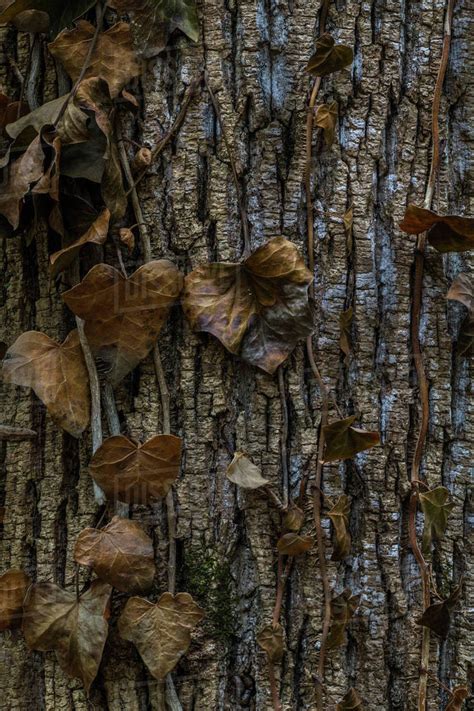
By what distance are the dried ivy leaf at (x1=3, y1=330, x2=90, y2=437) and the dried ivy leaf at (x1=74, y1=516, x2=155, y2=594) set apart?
0.16 m

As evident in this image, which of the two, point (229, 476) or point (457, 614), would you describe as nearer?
point (229, 476)

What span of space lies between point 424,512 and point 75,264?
0.67 meters

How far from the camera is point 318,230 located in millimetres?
1209

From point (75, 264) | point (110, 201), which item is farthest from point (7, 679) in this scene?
point (110, 201)

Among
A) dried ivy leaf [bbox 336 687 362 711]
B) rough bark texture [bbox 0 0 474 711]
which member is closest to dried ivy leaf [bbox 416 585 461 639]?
rough bark texture [bbox 0 0 474 711]

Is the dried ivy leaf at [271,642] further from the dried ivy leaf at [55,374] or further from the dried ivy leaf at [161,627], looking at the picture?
the dried ivy leaf at [55,374]

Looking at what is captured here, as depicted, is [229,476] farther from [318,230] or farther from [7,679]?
[7,679]

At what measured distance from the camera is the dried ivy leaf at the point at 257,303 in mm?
1163

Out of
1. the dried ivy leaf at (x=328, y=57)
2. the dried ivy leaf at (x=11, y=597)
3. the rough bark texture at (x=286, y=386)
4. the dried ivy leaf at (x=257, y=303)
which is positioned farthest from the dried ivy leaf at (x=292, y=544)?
the dried ivy leaf at (x=328, y=57)

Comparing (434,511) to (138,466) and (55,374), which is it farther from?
(55,374)

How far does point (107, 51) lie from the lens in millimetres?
1217

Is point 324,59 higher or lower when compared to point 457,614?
higher

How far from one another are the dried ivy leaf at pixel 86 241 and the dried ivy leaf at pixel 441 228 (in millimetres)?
464

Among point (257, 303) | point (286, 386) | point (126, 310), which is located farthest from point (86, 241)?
point (286, 386)
